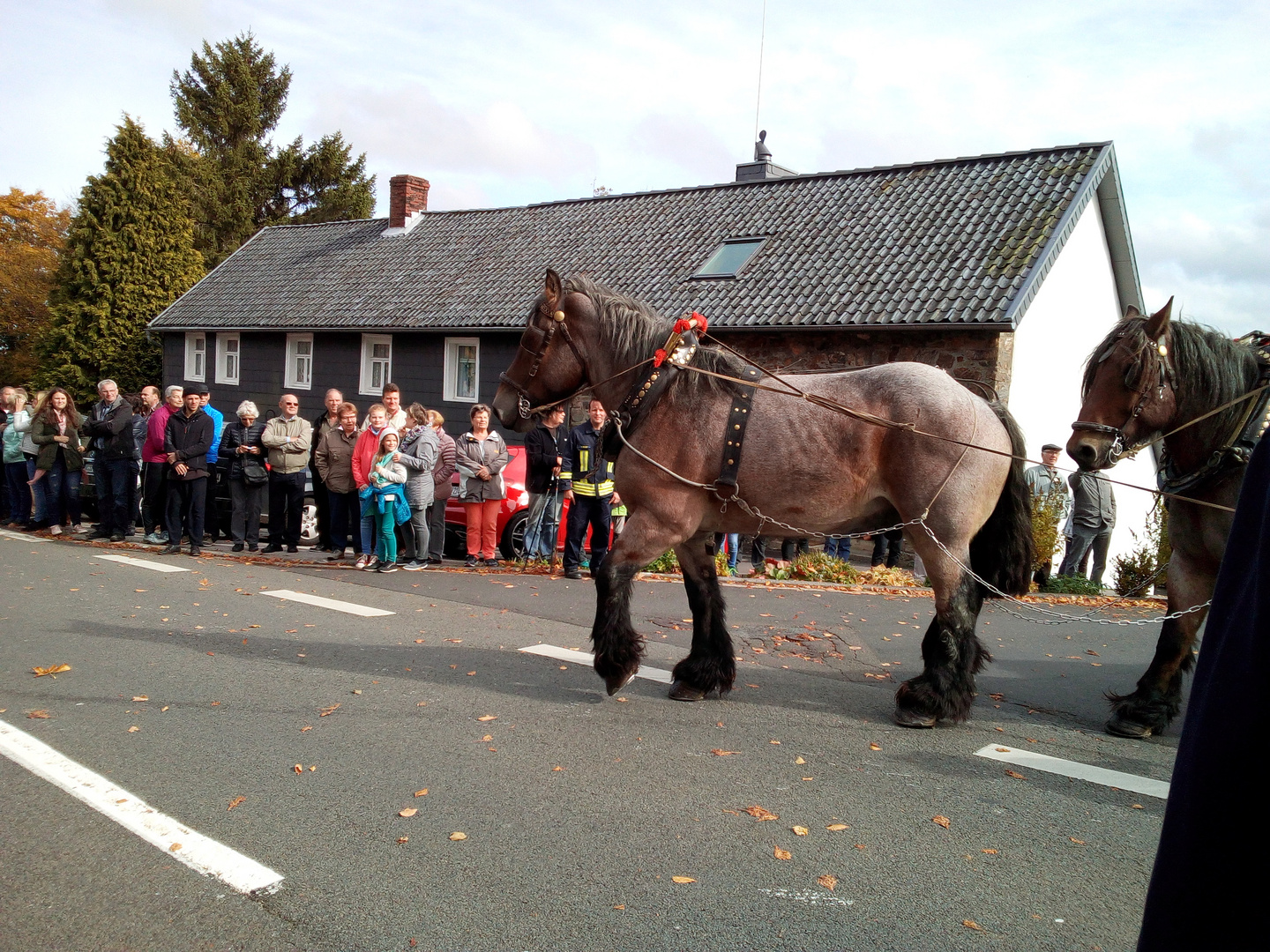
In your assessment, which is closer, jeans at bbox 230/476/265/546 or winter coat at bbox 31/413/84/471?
jeans at bbox 230/476/265/546

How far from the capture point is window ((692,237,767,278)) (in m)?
19.7

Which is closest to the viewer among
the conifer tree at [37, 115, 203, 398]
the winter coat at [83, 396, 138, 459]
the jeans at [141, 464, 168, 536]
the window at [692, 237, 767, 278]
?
the jeans at [141, 464, 168, 536]

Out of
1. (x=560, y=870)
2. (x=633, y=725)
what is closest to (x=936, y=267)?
(x=633, y=725)

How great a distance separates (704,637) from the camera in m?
5.78

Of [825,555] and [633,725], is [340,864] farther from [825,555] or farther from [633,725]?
[825,555]

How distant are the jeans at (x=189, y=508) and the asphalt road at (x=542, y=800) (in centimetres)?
495

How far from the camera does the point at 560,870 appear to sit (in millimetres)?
3391

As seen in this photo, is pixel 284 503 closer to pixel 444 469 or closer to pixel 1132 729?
pixel 444 469

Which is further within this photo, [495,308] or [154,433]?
[495,308]

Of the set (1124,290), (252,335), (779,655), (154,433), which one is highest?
(1124,290)

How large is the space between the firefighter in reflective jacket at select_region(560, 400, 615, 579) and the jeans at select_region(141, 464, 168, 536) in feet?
18.7

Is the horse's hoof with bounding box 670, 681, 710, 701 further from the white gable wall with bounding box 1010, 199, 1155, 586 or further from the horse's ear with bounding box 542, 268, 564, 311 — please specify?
the white gable wall with bounding box 1010, 199, 1155, 586

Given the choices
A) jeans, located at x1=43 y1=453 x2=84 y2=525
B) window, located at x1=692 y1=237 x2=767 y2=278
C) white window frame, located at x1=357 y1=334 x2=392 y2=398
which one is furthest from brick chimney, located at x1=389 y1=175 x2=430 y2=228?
jeans, located at x1=43 y1=453 x2=84 y2=525

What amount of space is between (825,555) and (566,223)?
15786 millimetres
